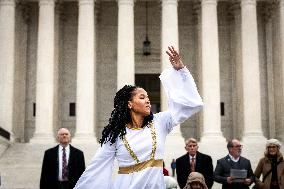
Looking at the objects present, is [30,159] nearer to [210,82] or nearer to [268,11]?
[210,82]

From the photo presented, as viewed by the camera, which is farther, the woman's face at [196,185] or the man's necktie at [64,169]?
the man's necktie at [64,169]

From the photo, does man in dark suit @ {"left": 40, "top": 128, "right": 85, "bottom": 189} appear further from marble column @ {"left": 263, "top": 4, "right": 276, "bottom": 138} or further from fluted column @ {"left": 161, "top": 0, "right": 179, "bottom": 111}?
marble column @ {"left": 263, "top": 4, "right": 276, "bottom": 138}

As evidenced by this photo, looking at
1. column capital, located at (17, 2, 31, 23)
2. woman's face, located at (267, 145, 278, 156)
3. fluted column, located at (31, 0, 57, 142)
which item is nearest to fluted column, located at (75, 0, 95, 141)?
fluted column, located at (31, 0, 57, 142)

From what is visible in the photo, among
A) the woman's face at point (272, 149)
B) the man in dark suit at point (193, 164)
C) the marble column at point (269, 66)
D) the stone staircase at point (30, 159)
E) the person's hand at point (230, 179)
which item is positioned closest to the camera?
the woman's face at point (272, 149)

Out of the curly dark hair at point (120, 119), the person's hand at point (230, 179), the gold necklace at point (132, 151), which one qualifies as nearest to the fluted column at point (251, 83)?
the person's hand at point (230, 179)

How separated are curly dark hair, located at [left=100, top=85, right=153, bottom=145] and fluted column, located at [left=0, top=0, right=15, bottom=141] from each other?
40.7 m

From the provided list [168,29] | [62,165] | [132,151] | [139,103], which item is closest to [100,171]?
[132,151]

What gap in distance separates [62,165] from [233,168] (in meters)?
5.55

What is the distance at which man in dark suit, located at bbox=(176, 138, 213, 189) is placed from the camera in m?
18.3

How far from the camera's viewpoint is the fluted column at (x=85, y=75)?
46875 mm

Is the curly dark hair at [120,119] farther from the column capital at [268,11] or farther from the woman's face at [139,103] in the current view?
the column capital at [268,11]

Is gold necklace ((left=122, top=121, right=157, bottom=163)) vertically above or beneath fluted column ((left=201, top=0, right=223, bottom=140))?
beneath

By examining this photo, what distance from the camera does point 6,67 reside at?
156ft

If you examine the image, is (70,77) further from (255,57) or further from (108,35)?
(255,57)
